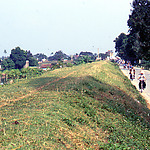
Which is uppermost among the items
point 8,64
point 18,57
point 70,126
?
point 18,57

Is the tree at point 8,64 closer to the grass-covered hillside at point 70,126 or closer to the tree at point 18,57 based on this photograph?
the tree at point 18,57

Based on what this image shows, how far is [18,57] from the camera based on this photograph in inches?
3994

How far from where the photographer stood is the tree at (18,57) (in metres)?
101

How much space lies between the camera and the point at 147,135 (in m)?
8.70

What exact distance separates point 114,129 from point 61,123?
2.06 m

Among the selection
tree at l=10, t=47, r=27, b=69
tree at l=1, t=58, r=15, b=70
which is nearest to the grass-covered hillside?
tree at l=1, t=58, r=15, b=70

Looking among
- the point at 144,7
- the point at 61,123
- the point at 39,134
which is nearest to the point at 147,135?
the point at 61,123

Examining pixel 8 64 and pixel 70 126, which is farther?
pixel 8 64

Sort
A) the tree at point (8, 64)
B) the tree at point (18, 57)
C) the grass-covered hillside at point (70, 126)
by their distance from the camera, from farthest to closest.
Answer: the tree at point (18, 57)
the tree at point (8, 64)
the grass-covered hillside at point (70, 126)

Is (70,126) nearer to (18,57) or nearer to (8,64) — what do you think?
(8,64)

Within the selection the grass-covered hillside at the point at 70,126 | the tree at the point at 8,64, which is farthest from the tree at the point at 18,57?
the grass-covered hillside at the point at 70,126

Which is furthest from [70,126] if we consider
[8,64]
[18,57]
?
[18,57]

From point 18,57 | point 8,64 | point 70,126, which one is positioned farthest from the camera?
point 18,57

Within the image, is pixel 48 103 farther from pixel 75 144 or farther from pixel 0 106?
pixel 75 144
